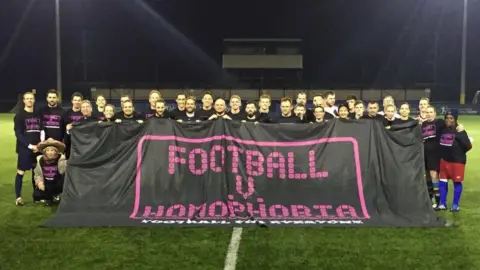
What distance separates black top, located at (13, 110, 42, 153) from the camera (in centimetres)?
791

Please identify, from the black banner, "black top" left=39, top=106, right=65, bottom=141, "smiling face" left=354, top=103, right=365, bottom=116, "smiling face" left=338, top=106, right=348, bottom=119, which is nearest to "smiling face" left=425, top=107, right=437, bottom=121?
the black banner

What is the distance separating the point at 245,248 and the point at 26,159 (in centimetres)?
418

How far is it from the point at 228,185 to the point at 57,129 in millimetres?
2892

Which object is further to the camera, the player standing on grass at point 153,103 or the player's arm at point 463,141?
the player standing on grass at point 153,103

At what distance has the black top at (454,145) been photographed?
24.5 feet

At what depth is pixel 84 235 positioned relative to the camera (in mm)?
6086

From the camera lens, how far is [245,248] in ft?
18.3

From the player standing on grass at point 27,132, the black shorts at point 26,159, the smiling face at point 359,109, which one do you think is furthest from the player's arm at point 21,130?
the smiling face at point 359,109

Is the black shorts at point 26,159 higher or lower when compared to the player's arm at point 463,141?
lower

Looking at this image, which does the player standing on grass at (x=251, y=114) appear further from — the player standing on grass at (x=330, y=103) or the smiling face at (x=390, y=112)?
the smiling face at (x=390, y=112)

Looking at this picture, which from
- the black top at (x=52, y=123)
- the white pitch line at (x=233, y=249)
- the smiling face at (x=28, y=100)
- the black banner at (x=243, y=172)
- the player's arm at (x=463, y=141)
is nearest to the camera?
the white pitch line at (x=233, y=249)

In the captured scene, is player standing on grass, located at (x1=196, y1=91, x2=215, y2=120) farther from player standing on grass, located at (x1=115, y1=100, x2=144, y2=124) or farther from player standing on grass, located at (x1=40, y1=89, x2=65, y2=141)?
player standing on grass, located at (x1=40, y1=89, x2=65, y2=141)

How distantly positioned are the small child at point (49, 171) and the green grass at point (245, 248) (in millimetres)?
1227

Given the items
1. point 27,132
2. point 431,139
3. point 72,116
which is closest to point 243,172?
point 431,139
